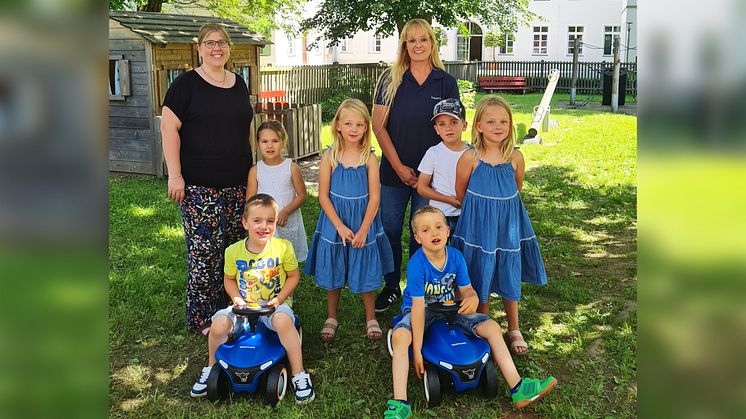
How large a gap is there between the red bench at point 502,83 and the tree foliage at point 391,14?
2.32 meters

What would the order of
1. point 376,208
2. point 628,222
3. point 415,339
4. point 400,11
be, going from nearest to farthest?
1. point 415,339
2. point 376,208
3. point 628,222
4. point 400,11

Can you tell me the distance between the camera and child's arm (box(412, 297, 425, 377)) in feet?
13.5

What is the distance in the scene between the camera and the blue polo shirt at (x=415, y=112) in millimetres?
5082

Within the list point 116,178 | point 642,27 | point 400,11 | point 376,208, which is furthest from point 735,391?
point 400,11

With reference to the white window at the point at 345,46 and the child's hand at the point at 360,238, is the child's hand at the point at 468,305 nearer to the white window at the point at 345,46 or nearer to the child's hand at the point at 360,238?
the child's hand at the point at 360,238

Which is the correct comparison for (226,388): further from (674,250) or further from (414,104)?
(674,250)

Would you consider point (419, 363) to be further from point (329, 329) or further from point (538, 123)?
point (538, 123)

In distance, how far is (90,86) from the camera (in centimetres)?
62

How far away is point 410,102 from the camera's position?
16.7ft

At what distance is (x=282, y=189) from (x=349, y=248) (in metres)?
0.65

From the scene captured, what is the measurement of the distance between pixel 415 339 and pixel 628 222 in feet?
17.2

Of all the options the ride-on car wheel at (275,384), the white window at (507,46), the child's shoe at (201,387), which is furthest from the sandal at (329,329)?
the white window at (507,46)

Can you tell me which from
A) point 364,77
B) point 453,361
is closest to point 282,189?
point 453,361

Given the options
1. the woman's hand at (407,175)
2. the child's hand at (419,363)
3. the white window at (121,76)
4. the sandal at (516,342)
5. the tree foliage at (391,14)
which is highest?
the tree foliage at (391,14)
